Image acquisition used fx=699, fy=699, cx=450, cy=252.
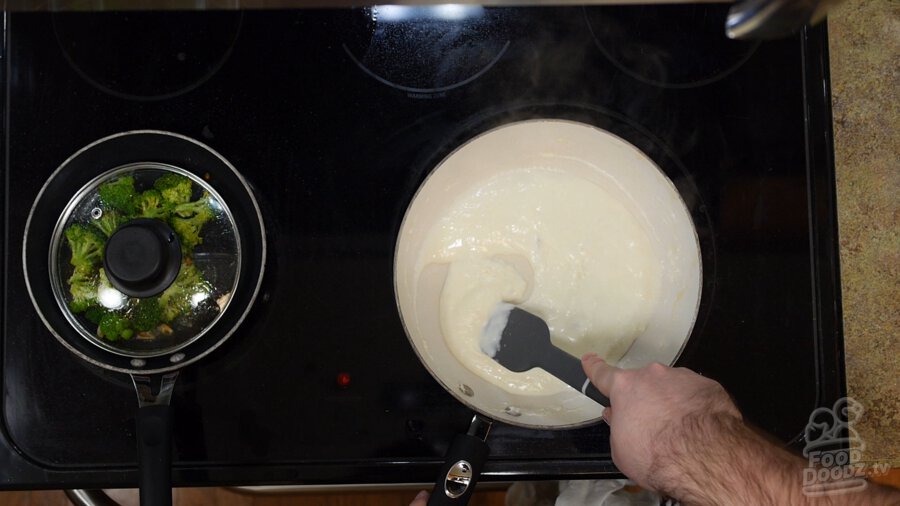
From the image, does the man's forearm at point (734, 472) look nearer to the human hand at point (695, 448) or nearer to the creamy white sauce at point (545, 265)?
the human hand at point (695, 448)

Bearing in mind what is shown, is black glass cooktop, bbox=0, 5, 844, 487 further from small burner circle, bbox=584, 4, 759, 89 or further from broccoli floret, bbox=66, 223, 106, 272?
broccoli floret, bbox=66, 223, 106, 272

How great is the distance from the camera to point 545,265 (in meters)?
0.96

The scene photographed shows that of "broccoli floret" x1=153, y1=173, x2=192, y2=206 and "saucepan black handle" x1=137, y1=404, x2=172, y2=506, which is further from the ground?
"broccoli floret" x1=153, y1=173, x2=192, y2=206

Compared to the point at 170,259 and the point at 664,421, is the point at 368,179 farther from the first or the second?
the point at 664,421

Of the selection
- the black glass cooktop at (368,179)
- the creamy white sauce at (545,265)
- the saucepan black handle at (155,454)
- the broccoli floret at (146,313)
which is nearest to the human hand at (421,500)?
the black glass cooktop at (368,179)

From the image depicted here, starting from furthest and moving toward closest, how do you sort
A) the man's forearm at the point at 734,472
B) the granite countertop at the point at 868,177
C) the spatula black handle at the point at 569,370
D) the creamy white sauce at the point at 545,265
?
the granite countertop at the point at 868,177 < the creamy white sauce at the point at 545,265 < the spatula black handle at the point at 569,370 < the man's forearm at the point at 734,472

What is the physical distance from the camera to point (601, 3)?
101cm

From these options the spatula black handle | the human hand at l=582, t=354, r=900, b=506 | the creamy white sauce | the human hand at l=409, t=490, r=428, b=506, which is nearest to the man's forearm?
the human hand at l=582, t=354, r=900, b=506

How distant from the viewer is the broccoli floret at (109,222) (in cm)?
92

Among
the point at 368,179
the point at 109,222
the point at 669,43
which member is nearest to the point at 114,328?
the point at 109,222

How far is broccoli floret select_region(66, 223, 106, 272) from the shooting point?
0.91 metres

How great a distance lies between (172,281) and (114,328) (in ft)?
0.33

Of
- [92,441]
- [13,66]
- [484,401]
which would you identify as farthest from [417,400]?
[13,66]

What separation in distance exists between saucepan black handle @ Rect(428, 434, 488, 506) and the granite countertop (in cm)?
60
